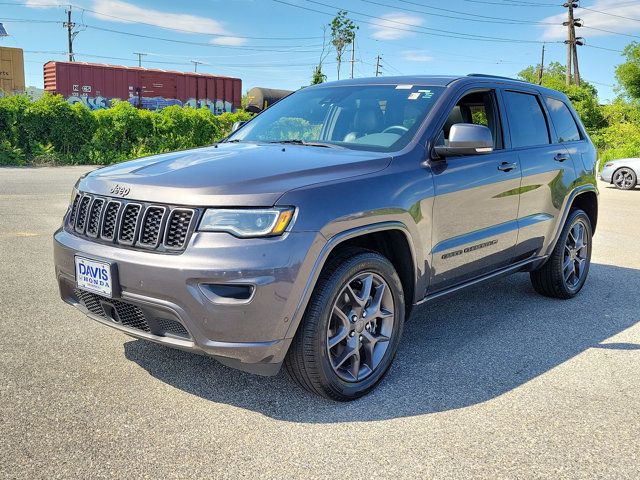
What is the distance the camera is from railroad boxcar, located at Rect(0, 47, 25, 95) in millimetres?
29141

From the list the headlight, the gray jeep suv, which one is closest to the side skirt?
the gray jeep suv

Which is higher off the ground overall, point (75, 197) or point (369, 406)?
point (75, 197)

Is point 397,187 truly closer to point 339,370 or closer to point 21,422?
point 339,370

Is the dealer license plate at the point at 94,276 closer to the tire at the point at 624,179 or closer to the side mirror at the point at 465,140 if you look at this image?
the side mirror at the point at 465,140

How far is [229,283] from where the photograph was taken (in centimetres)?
283

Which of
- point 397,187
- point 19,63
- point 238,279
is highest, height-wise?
point 19,63

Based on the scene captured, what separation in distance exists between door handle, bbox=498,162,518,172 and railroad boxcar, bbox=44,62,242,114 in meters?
26.4

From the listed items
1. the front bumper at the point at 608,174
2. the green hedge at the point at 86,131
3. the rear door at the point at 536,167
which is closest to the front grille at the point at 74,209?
the rear door at the point at 536,167

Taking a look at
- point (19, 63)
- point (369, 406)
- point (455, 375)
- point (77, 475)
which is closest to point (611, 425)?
point (455, 375)

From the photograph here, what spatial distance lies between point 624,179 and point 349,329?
16.5 meters

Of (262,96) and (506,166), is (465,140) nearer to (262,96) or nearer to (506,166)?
(506,166)

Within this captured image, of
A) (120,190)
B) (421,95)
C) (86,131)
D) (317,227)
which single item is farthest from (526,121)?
(86,131)

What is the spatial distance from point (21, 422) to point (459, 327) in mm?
3073

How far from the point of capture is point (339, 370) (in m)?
3.36
